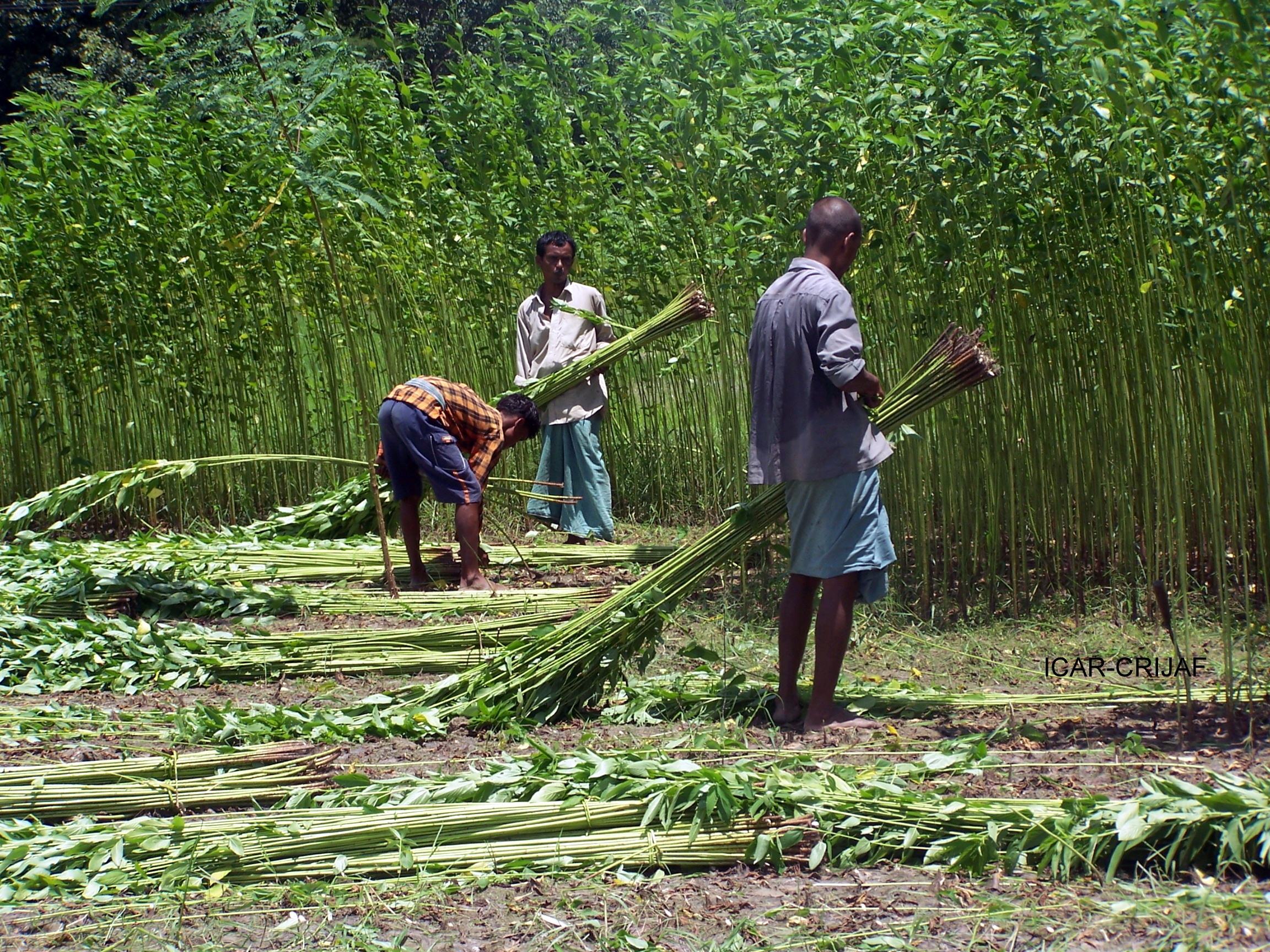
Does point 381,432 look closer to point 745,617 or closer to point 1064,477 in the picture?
point 745,617

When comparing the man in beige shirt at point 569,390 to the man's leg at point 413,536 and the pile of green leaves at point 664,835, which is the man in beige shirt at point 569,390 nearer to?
the man's leg at point 413,536

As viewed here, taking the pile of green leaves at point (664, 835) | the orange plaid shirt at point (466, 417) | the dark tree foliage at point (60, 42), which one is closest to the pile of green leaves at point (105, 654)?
the orange plaid shirt at point (466, 417)

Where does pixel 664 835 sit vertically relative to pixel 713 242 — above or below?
below

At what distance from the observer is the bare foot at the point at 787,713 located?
385 centimetres

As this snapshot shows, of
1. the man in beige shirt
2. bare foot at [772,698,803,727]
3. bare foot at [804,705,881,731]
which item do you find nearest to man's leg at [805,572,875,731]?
bare foot at [804,705,881,731]

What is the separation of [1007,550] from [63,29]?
1714 cm

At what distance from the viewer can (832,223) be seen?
371cm

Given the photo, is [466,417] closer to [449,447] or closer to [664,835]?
[449,447]

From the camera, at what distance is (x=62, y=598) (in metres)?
5.31

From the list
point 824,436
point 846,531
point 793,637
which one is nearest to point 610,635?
point 793,637

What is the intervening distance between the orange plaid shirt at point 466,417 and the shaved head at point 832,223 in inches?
93.9

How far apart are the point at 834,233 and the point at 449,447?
2.46 metres

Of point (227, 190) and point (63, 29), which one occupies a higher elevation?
point (63, 29)

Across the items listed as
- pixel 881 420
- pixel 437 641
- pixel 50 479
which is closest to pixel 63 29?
pixel 50 479
